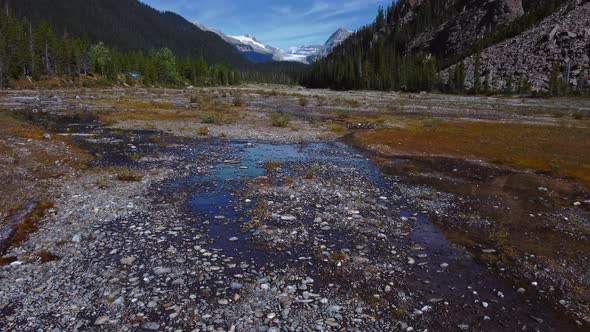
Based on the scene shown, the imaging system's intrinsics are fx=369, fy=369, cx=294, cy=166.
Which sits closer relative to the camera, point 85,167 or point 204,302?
point 204,302

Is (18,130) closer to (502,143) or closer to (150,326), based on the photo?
(150,326)

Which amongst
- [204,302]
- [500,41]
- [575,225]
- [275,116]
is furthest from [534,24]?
[204,302]

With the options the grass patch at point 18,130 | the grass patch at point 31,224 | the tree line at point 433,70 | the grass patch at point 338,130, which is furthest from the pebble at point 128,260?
the tree line at point 433,70

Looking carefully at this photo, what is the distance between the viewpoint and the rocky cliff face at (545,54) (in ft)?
331

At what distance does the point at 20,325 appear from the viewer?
7.32 m

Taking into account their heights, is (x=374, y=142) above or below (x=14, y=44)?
below

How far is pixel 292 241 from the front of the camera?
38.4 feet

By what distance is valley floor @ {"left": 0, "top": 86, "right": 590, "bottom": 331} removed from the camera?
805 centimetres

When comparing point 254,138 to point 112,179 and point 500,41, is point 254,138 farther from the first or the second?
point 500,41

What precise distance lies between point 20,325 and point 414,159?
22.6 m

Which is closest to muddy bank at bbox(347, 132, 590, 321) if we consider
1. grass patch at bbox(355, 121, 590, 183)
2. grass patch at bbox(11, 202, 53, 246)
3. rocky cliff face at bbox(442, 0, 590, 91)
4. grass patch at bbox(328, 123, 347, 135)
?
grass patch at bbox(355, 121, 590, 183)

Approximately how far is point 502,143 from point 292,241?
86.2 ft

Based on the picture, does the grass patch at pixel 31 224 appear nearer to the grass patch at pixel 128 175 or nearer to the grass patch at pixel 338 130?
the grass patch at pixel 128 175

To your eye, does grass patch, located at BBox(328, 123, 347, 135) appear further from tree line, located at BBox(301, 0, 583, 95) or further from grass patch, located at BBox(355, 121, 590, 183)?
tree line, located at BBox(301, 0, 583, 95)
